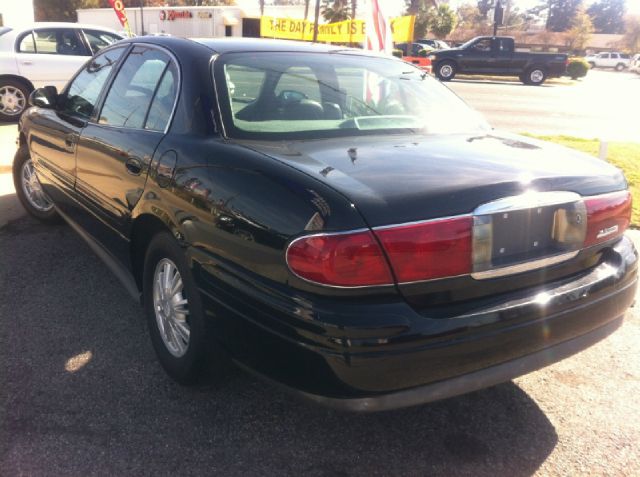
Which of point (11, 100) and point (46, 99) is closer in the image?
point (46, 99)

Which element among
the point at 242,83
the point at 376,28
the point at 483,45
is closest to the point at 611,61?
the point at 483,45

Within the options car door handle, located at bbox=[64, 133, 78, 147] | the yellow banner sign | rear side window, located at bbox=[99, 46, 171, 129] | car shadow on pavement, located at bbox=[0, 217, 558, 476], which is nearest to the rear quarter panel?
rear side window, located at bbox=[99, 46, 171, 129]

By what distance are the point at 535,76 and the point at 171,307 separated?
90.1ft

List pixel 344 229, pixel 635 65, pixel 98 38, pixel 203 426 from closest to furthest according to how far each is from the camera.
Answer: pixel 344 229
pixel 203 426
pixel 98 38
pixel 635 65

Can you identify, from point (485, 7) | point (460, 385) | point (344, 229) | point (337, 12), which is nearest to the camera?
point (344, 229)

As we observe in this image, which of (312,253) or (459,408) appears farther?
(459,408)

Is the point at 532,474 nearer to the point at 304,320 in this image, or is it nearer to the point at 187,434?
the point at 304,320

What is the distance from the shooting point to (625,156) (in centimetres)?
816

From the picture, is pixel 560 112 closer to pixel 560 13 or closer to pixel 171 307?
pixel 171 307

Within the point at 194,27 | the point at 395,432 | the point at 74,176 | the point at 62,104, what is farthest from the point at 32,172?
the point at 194,27

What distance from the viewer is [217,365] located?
282 centimetres

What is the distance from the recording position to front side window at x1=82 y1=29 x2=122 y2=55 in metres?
11.5

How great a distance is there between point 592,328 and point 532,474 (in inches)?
26.1

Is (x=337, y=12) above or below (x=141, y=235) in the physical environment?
above
